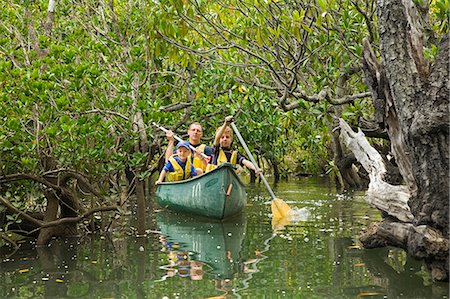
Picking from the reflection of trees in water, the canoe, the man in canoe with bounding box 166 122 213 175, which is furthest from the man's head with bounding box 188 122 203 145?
the reflection of trees in water

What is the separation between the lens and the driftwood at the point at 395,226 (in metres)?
5.66

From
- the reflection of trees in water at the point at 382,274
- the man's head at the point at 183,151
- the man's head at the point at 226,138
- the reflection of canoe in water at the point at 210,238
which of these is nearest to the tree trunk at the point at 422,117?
the reflection of trees in water at the point at 382,274

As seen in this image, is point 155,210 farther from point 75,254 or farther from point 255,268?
point 255,268

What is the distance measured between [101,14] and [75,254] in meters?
5.70

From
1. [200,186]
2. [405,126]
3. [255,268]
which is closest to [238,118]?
[200,186]

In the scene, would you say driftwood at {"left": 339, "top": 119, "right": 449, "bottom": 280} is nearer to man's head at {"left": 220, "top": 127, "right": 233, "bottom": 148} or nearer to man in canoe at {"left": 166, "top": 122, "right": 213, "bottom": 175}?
man's head at {"left": 220, "top": 127, "right": 233, "bottom": 148}

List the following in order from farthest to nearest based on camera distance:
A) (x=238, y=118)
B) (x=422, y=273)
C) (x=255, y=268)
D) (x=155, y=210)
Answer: (x=155, y=210) → (x=238, y=118) → (x=255, y=268) → (x=422, y=273)

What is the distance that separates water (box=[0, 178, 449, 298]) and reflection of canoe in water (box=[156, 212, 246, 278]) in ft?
0.05

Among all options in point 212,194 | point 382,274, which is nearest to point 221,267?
point 382,274

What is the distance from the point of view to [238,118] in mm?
13578

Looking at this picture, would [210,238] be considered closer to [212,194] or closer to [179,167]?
[212,194]

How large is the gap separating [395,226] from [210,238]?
11.9 ft

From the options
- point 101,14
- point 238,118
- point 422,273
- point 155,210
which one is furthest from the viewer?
point 155,210

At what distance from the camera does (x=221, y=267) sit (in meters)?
7.24
